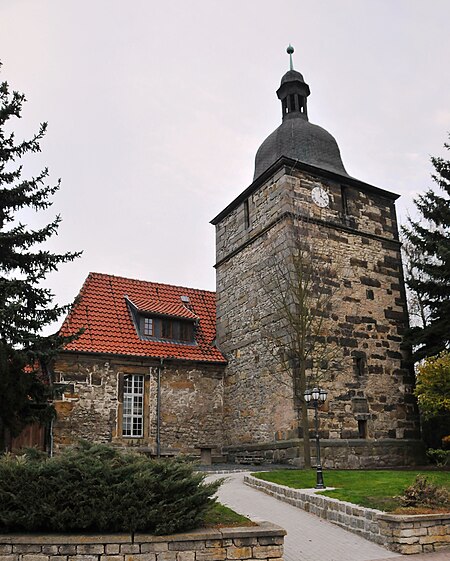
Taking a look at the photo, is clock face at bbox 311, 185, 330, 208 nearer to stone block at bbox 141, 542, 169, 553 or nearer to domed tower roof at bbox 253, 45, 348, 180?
domed tower roof at bbox 253, 45, 348, 180

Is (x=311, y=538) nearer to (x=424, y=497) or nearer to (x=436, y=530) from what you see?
(x=436, y=530)

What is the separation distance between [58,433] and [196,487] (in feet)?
35.5

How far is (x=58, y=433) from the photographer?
1730cm

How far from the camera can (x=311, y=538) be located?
28.7 feet

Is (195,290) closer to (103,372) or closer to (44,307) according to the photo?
(103,372)

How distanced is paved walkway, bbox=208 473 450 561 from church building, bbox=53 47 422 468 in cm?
552

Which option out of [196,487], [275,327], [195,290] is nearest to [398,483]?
[196,487]

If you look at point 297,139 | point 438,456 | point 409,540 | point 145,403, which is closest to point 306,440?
point 438,456

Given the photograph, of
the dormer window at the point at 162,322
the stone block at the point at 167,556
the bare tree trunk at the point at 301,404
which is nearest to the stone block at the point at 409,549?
the stone block at the point at 167,556

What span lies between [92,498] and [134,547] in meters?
0.78

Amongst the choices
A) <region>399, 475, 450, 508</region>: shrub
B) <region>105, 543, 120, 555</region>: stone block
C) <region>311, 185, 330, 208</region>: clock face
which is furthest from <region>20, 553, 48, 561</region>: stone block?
<region>311, 185, 330, 208</region>: clock face

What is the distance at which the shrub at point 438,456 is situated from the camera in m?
16.9

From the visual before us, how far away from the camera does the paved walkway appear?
7922 mm

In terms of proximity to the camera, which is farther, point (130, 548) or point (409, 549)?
point (409, 549)
